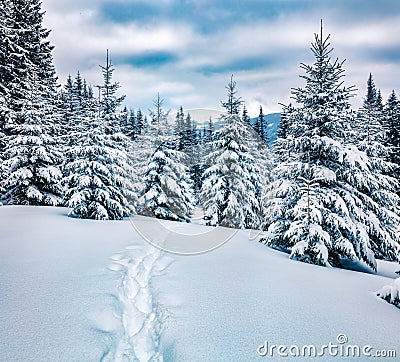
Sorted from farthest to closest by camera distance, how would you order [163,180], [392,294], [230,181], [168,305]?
[163,180] < [230,181] < [392,294] < [168,305]

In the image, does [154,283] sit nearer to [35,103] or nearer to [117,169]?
[117,169]

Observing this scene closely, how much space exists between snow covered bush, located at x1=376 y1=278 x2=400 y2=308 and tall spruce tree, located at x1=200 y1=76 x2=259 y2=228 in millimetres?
10193

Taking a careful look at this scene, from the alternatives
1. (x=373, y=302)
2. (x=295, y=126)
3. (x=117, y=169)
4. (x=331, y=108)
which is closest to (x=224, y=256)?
(x=373, y=302)

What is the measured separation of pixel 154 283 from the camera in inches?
221

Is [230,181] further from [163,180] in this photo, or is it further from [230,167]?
[163,180]

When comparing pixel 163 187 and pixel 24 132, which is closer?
pixel 24 132

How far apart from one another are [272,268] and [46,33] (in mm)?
26561

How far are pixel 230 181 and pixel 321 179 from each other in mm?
7441

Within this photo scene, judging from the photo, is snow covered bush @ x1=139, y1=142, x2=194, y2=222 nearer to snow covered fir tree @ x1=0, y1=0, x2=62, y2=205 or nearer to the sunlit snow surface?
snow covered fir tree @ x1=0, y1=0, x2=62, y2=205

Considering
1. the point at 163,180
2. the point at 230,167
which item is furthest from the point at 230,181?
the point at 163,180

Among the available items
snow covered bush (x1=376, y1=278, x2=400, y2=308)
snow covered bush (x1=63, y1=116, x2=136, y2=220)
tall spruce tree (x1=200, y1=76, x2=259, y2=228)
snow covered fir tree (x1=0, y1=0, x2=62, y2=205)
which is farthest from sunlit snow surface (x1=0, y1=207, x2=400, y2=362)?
snow covered fir tree (x1=0, y1=0, x2=62, y2=205)

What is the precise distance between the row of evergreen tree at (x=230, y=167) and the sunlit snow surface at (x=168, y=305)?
2435 mm

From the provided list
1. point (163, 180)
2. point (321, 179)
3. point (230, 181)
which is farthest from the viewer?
point (163, 180)

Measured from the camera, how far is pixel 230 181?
15.9 meters
